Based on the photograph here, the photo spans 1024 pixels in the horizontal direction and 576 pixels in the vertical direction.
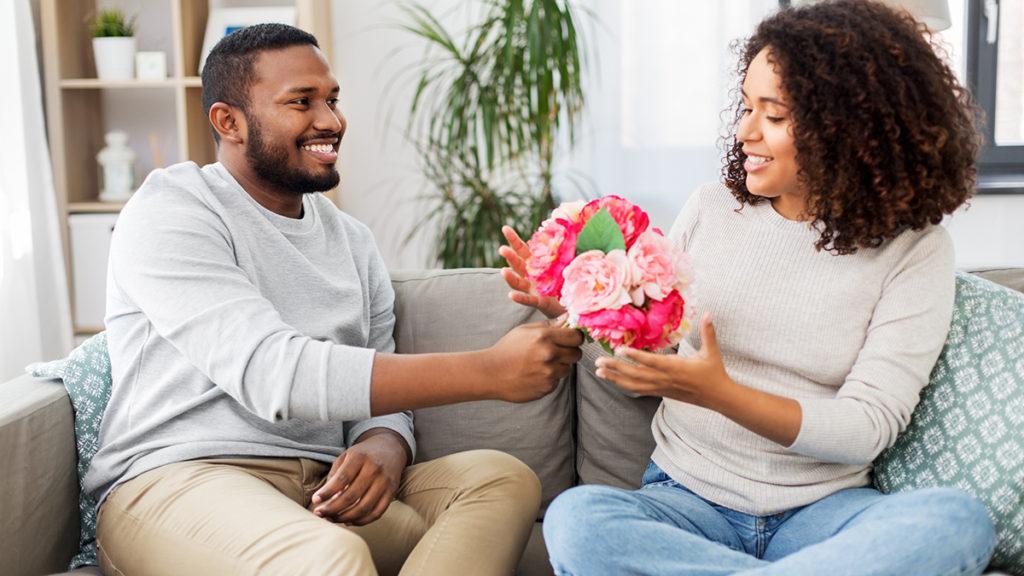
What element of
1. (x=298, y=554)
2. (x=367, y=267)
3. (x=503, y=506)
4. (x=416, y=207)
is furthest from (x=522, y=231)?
(x=298, y=554)

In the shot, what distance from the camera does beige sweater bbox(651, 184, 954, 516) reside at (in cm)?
A: 141

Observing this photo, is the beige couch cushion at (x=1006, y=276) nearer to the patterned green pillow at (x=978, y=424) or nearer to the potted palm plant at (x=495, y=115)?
the patterned green pillow at (x=978, y=424)

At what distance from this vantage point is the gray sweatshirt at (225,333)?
4.64 ft

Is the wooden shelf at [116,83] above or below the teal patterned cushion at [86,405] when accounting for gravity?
above

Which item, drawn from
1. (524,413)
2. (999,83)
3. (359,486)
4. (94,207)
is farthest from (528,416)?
(999,83)

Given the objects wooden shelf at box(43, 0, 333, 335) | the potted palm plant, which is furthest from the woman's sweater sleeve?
wooden shelf at box(43, 0, 333, 335)

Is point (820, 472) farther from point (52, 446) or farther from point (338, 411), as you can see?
point (52, 446)

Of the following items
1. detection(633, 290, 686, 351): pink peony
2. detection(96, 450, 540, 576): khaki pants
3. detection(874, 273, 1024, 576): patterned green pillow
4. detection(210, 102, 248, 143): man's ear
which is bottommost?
detection(96, 450, 540, 576): khaki pants

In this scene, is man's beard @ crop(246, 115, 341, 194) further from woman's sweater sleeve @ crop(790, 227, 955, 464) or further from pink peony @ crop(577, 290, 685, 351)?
woman's sweater sleeve @ crop(790, 227, 955, 464)

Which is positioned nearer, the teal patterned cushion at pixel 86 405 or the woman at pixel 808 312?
the woman at pixel 808 312

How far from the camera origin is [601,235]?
1.32 m

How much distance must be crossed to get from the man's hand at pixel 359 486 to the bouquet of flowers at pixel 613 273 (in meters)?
0.44

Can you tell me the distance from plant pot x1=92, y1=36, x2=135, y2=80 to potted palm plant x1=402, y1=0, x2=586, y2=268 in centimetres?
90

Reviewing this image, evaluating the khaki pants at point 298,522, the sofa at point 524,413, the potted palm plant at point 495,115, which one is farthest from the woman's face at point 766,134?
the potted palm plant at point 495,115
